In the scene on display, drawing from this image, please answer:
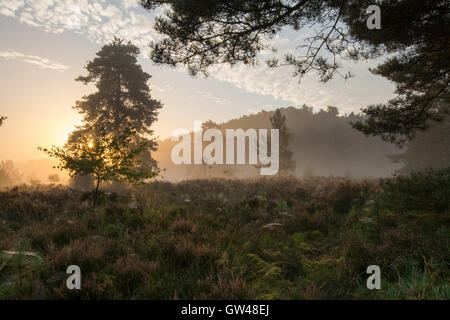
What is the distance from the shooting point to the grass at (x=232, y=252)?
2713 mm

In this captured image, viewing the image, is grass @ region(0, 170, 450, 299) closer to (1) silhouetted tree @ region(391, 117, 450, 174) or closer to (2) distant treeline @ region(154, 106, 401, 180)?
(1) silhouetted tree @ region(391, 117, 450, 174)

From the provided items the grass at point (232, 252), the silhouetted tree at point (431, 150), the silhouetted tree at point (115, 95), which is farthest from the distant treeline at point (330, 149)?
the grass at point (232, 252)

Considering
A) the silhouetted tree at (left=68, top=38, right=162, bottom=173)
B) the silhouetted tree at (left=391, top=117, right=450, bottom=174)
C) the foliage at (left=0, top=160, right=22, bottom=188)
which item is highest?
the silhouetted tree at (left=68, top=38, right=162, bottom=173)

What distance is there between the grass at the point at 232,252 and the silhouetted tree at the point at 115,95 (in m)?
17.0

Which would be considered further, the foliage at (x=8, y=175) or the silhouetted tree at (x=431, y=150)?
the foliage at (x=8, y=175)

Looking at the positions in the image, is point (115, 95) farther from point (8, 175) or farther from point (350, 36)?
point (8, 175)

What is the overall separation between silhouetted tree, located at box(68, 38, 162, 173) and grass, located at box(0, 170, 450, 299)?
16978 mm

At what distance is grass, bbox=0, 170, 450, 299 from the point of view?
2.71m

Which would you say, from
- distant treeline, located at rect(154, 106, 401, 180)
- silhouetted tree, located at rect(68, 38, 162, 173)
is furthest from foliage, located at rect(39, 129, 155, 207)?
distant treeline, located at rect(154, 106, 401, 180)

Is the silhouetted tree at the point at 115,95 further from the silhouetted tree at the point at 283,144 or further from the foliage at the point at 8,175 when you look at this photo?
the foliage at the point at 8,175

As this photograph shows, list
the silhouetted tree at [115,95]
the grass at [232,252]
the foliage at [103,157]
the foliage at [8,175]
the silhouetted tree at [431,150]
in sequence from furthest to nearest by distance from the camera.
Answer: the foliage at [8,175], the silhouetted tree at [431,150], the silhouetted tree at [115,95], the foliage at [103,157], the grass at [232,252]

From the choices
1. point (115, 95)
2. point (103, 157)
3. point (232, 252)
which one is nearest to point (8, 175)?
point (115, 95)

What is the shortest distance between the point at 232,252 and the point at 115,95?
2324cm

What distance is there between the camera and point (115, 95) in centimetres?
2277
